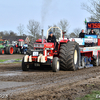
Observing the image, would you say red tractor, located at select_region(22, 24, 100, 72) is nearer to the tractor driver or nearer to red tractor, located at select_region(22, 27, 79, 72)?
red tractor, located at select_region(22, 27, 79, 72)

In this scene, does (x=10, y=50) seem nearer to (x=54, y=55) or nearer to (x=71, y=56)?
(x=54, y=55)

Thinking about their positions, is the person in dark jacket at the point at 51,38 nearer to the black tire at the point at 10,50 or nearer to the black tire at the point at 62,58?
the black tire at the point at 62,58

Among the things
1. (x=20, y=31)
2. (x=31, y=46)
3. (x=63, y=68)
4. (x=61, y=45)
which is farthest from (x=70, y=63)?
(x=20, y=31)

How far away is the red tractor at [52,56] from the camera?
28.7ft

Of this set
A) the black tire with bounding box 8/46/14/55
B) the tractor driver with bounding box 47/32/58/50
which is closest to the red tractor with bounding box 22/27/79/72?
the tractor driver with bounding box 47/32/58/50

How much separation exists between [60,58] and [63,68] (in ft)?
1.54

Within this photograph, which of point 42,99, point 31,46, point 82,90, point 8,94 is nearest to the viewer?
point 42,99

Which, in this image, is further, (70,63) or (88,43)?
(88,43)

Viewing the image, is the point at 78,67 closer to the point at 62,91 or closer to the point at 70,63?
the point at 70,63

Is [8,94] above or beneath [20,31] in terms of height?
beneath

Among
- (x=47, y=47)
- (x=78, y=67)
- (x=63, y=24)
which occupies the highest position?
(x=63, y=24)

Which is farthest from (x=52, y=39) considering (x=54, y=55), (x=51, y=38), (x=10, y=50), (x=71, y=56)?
(x=10, y=50)

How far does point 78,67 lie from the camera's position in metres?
10.2

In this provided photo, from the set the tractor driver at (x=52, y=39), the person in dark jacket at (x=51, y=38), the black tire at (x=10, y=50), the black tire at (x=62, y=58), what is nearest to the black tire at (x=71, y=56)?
the black tire at (x=62, y=58)
